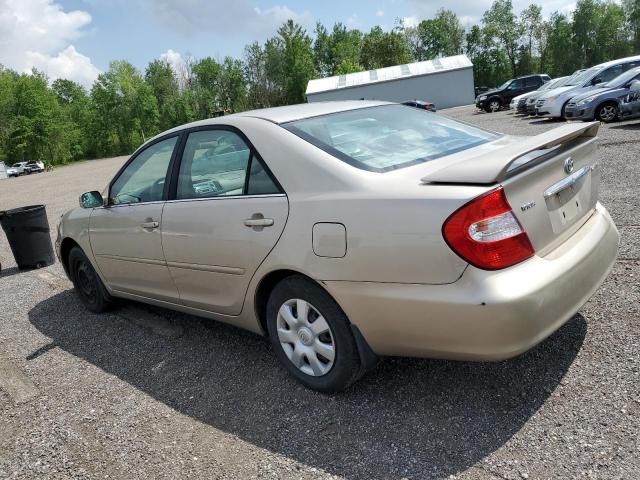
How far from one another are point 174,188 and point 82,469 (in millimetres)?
1885

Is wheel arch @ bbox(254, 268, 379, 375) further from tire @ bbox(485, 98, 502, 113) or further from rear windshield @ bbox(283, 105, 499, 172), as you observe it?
tire @ bbox(485, 98, 502, 113)

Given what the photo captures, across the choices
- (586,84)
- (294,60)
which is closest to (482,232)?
(586,84)

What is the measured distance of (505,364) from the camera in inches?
121

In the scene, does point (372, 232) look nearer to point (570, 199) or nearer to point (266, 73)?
point (570, 199)

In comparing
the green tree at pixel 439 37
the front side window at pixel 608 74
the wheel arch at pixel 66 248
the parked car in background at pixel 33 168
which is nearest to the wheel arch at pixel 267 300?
the wheel arch at pixel 66 248

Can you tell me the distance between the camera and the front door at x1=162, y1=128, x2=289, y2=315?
119 inches

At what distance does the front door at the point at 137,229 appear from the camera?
12.7 ft

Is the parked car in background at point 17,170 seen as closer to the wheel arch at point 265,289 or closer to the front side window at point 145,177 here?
the front side window at point 145,177

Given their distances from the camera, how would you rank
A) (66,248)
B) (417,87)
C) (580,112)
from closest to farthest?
(66,248), (580,112), (417,87)

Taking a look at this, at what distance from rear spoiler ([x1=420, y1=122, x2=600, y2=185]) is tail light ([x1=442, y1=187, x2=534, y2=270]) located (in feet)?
0.26

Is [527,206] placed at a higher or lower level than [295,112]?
lower

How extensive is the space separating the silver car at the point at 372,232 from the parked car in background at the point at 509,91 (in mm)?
29243

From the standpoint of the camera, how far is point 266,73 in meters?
77.6

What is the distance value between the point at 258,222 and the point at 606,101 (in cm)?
1373
